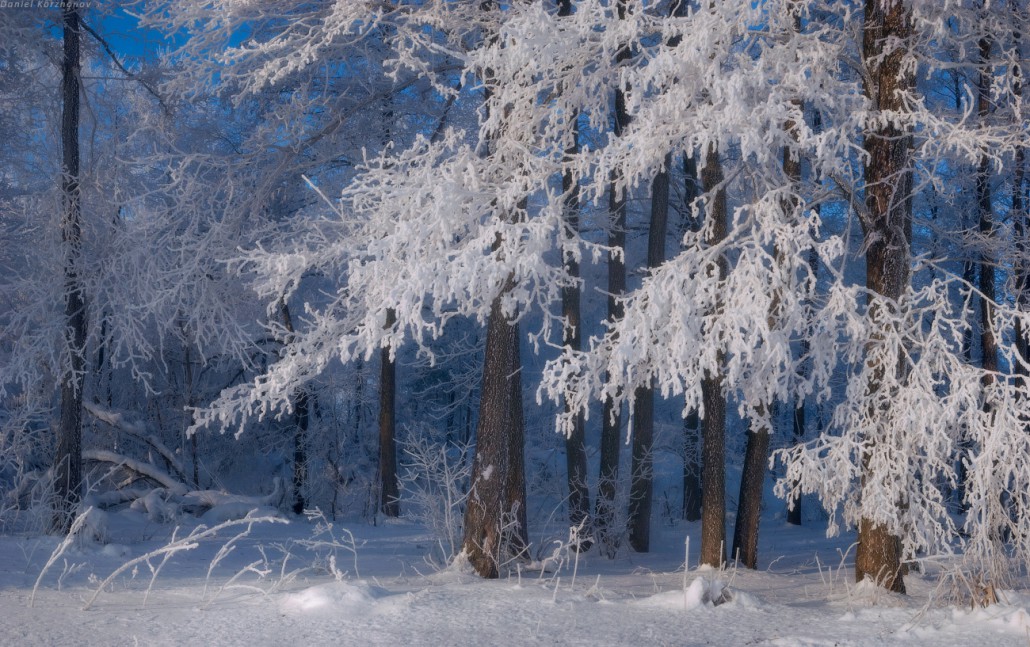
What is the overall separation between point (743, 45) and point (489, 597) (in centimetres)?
542

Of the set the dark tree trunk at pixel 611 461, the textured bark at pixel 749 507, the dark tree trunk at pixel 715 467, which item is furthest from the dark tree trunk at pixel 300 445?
the dark tree trunk at pixel 715 467

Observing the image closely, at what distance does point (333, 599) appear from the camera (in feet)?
19.0

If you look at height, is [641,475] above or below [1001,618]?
above

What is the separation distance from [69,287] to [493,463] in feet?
25.0

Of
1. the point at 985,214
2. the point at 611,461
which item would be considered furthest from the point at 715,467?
the point at 985,214

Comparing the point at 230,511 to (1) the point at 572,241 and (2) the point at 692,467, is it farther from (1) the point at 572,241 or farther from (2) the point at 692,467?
(2) the point at 692,467

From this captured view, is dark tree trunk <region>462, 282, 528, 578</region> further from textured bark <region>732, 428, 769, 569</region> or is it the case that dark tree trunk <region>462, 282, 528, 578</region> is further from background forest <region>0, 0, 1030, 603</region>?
textured bark <region>732, 428, 769, 569</region>

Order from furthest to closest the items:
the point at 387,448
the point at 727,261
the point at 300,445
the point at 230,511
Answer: the point at 300,445 → the point at 387,448 → the point at 230,511 → the point at 727,261

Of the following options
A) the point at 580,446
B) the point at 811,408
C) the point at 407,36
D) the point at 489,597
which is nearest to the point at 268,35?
the point at 407,36

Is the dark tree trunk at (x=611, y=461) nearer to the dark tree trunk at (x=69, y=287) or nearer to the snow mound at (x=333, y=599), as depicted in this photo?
the snow mound at (x=333, y=599)

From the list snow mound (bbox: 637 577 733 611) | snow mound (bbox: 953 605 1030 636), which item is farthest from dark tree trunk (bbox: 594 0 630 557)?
snow mound (bbox: 953 605 1030 636)

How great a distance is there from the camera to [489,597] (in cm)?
647

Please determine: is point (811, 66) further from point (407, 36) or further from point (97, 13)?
point (97, 13)

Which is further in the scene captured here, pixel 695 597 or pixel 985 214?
pixel 985 214
